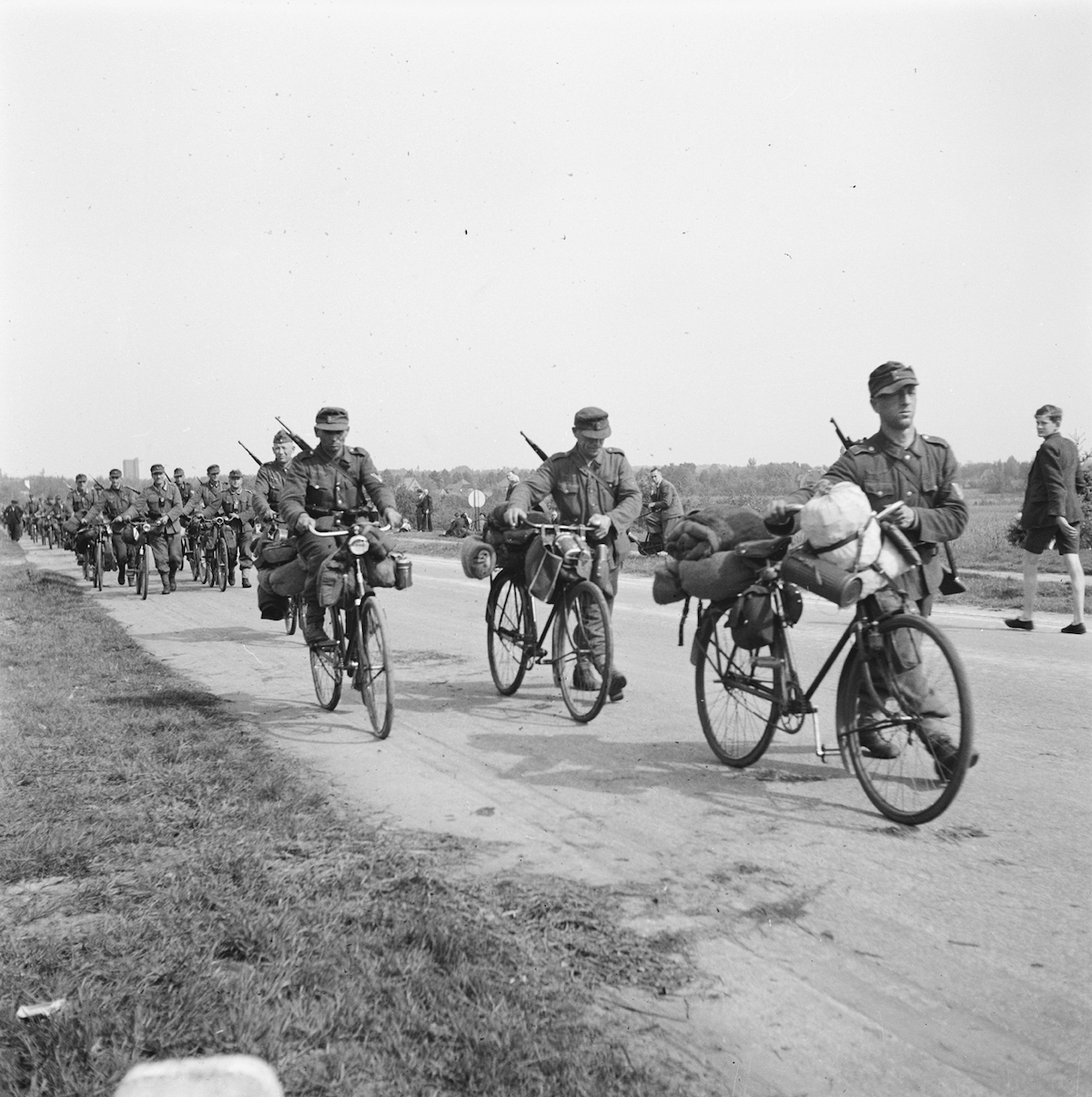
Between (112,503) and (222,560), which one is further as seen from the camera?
(112,503)

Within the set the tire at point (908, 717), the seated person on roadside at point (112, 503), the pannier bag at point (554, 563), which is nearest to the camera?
the tire at point (908, 717)

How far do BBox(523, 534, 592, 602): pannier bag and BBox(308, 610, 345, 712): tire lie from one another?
4.59 feet

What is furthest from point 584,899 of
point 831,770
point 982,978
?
point 831,770

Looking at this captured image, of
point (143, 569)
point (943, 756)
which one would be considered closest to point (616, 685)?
point (943, 756)

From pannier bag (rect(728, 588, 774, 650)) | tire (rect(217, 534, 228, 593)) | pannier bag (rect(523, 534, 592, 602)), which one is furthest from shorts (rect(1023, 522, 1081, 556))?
tire (rect(217, 534, 228, 593))

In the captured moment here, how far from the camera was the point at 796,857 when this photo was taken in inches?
169

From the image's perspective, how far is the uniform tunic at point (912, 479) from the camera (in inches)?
208

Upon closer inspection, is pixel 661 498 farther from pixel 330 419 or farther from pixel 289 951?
pixel 289 951

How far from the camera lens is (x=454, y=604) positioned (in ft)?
47.8

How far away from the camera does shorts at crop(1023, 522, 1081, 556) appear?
33.8 ft

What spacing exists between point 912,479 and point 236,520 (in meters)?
14.9

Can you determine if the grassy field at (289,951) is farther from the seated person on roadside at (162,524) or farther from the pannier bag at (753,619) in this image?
the seated person on roadside at (162,524)

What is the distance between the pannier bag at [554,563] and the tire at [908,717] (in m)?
2.51

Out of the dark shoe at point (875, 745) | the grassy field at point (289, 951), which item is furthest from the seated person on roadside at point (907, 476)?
the grassy field at point (289, 951)
